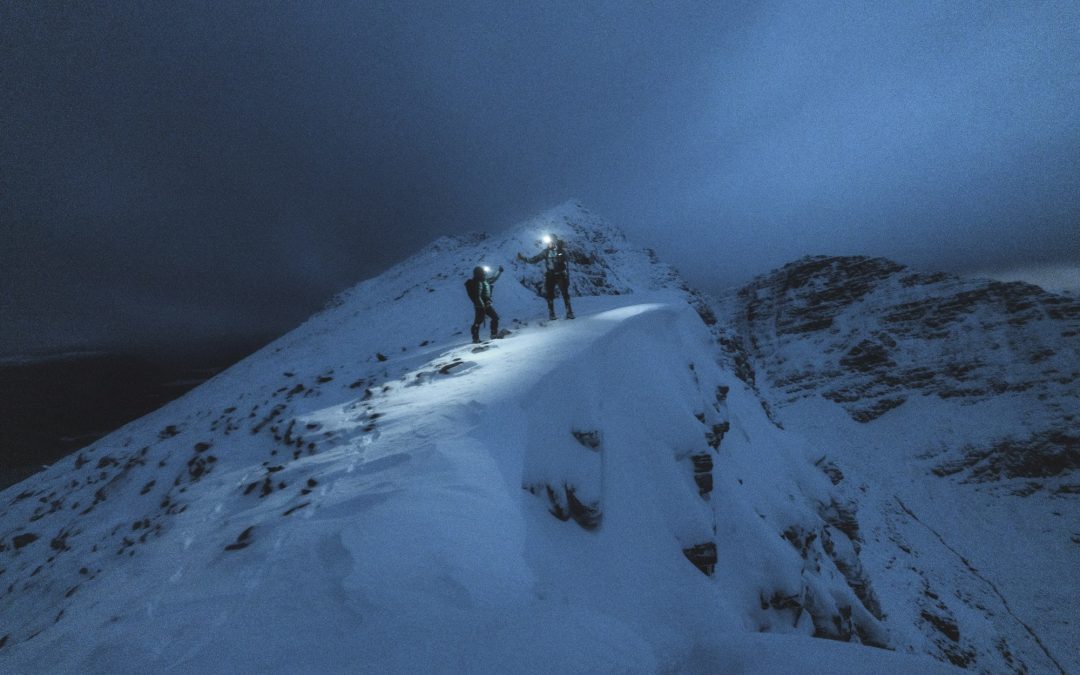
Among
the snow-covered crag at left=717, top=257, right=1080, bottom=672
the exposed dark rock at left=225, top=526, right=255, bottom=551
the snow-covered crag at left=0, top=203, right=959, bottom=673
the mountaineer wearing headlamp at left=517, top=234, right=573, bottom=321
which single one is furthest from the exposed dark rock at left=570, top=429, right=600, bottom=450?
the snow-covered crag at left=717, top=257, right=1080, bottom=672

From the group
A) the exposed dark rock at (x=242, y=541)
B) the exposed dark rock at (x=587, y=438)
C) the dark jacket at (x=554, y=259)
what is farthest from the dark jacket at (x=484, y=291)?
the exposed dark rock at (x=242, y=541)

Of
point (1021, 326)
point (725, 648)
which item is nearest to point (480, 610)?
point (725, 648)

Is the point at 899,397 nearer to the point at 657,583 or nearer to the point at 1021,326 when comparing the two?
the point at 1021,326

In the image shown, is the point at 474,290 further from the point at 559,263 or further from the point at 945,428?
the point at 945,428

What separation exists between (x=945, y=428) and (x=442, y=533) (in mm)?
102439

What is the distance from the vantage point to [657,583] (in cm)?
510

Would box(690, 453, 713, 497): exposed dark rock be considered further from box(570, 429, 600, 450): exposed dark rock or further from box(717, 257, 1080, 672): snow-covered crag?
box(717, 257, 1080, 672): snow-covered crag

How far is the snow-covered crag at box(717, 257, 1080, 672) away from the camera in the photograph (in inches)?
1038

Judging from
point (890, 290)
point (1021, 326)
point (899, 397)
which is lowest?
point (899, 397)

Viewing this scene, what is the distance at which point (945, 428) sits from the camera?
67188 mm

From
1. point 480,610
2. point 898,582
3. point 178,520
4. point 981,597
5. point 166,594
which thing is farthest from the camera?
point 981,597

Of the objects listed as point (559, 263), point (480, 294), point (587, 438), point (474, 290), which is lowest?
point (587, 438)

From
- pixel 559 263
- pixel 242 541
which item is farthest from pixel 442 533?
pixel 559 263

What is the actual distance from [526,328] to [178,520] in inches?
365
